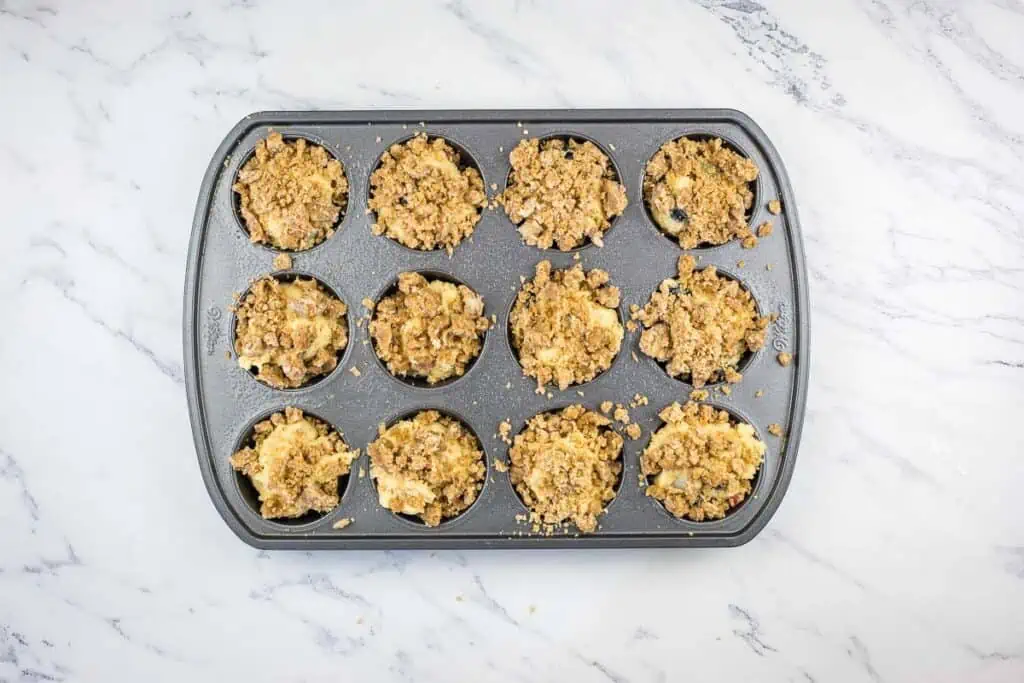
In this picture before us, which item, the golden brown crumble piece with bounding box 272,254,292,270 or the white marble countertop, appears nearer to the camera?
the golden brown crumble piece with bounding box 272,254,292,270

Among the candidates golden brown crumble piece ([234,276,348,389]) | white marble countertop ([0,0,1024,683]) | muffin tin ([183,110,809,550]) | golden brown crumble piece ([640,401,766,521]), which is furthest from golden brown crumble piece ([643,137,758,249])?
golden brown crumble piece ([234,276,348,389])

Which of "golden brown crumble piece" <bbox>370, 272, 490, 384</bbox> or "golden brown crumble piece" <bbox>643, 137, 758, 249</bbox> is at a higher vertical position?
"golden brown crumble piece" <bbox>643, 137, 758, 249</bbox>

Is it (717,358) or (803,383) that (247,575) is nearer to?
(717,358)

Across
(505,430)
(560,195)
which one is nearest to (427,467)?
(505,430)

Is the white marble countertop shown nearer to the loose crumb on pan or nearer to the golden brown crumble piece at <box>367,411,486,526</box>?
the golden brown crumble piece at <box>367,411,486,526</box>

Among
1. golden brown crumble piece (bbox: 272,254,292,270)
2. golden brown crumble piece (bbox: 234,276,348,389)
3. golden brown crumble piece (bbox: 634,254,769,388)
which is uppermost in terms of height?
golden brown crumble piece (bbox: 634,254,769,388)

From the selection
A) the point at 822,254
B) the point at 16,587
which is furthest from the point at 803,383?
the point at 16,587

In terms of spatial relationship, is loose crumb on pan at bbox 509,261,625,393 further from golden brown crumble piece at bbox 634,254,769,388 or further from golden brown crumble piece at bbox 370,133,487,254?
golden brown crumble piece at bbox 370,133,487,254
